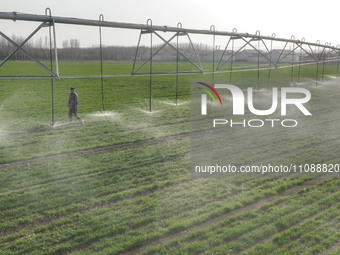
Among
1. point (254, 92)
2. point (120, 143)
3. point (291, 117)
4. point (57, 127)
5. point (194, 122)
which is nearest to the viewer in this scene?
point (120, 143)

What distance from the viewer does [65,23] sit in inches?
437

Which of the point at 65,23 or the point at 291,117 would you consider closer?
the point at 65,23

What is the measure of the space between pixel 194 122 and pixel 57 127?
18.4 feet

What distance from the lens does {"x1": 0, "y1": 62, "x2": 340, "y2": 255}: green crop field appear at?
19.2ft

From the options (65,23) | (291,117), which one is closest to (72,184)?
(65,23)

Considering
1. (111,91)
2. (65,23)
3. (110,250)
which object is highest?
(65,23)

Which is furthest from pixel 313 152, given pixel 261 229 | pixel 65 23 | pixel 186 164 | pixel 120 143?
pixel 65 23

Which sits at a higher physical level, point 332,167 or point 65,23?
point 65,23

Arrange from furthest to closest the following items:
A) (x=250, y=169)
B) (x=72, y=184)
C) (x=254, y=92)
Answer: (x=254, y=92)
(x=250, y=169)
(x=72, y=184)

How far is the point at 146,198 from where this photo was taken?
7430 mm

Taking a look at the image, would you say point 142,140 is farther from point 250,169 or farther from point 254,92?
point 254,92

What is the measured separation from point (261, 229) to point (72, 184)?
4417mm

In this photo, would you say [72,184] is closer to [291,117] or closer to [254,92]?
[291,117]

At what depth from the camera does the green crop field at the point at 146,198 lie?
584 centimetres
